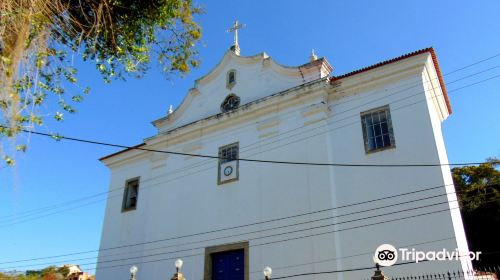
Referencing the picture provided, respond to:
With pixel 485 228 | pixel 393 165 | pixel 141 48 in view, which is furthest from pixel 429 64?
pixel 485 228

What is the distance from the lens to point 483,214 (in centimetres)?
2742

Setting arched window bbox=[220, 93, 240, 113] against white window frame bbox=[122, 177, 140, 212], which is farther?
white window frame bbox=[122, 177, 140, 212]

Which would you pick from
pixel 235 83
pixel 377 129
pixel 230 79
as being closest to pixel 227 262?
pixel 377 129

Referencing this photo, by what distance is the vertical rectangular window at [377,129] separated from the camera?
13103 mm

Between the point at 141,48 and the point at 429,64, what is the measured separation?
30.3 feet

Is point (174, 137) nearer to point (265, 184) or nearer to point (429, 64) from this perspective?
point (265, 184)

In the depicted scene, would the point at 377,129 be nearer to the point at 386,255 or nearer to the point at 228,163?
the point at 386,255

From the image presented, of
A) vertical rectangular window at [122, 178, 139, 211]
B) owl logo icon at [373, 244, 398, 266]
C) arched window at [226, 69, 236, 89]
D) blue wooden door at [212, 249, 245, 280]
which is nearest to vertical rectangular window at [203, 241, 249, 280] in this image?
blue wooden door at [212, 249, 245, 280]

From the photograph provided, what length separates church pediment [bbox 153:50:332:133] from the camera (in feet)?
50.3

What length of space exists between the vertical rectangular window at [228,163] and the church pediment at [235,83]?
61.2 inches

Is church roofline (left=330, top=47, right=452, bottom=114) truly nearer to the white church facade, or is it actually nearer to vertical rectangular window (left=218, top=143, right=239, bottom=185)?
the white church facade

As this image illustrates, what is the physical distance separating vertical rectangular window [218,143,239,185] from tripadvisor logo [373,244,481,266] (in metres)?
5.39

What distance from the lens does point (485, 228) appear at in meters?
27.1

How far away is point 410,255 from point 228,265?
5.54m
